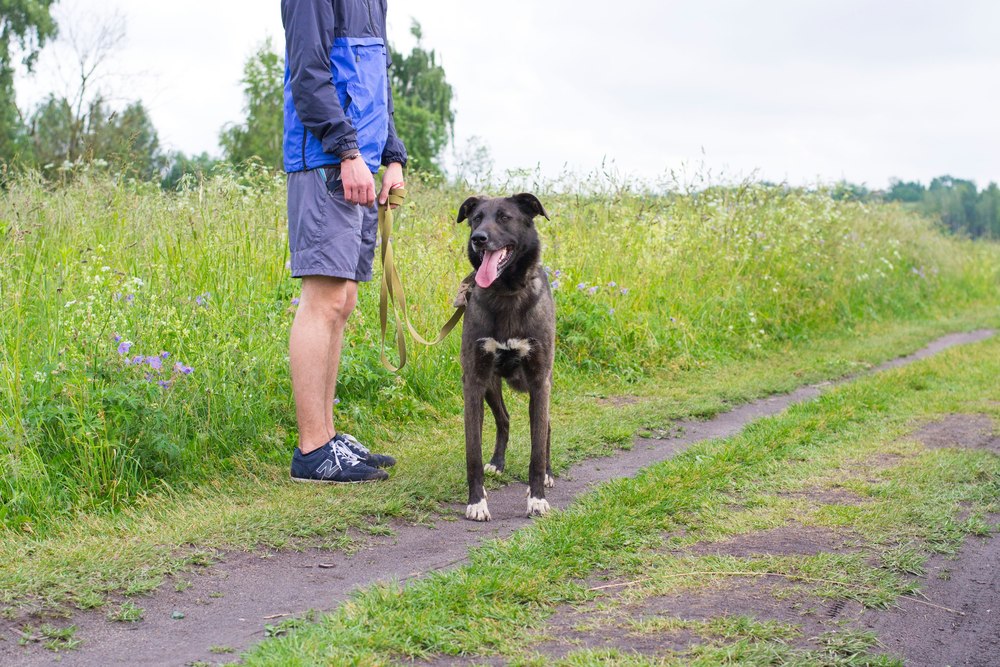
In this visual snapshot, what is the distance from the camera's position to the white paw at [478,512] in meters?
3.84

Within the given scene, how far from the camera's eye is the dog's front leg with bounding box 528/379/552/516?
3947mm

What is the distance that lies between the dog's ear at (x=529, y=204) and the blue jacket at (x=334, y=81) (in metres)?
0.74

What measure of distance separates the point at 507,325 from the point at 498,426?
2.56ft

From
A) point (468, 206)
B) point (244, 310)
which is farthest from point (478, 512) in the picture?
point (244, 310)

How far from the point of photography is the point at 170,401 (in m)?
4.16

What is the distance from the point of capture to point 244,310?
207 inches

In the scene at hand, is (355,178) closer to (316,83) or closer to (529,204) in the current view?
(316,83)

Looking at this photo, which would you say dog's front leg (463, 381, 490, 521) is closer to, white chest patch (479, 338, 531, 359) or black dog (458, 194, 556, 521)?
black dog (458, 194, 556, 521)

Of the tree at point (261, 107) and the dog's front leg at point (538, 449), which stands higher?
the tree at point (261, 107)

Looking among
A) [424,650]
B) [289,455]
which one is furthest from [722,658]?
[289,455]

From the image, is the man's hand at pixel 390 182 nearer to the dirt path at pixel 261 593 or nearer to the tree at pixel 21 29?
the dirt path at pixel 261 593

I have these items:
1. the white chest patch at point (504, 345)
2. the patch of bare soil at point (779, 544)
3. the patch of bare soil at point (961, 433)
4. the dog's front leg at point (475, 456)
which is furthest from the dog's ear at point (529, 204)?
the patch of bare soil at point (961, 433)

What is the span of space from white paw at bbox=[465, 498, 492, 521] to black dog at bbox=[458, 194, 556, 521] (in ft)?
0.19

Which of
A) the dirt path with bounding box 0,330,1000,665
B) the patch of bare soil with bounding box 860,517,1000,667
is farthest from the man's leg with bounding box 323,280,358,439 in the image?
the patch of bare soil with bounding box 860,517,1000,667
